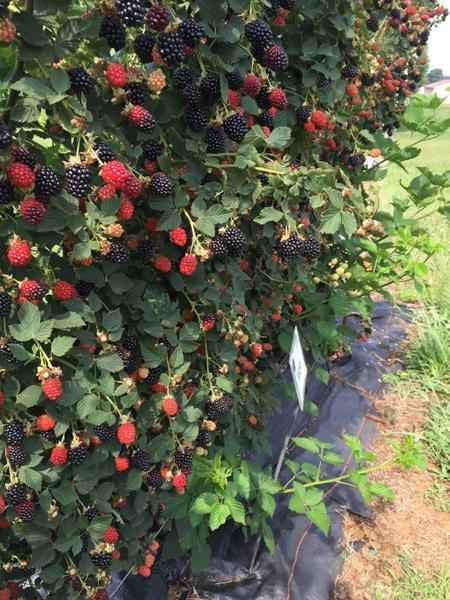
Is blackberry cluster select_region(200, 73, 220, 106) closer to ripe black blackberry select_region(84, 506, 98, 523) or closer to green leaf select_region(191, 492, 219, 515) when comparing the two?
ripe black blackberry select_region(84, 506, 98, 523)

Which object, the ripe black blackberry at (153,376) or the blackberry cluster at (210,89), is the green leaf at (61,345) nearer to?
the ripe black blackberry at (153,376)

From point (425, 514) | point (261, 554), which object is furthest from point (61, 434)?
point (425, 514)

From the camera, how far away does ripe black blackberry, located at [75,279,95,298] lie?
3.39 feet

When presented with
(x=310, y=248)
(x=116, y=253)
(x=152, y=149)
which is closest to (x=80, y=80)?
(x=152, y=149)

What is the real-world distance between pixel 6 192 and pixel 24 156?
6 centimetres

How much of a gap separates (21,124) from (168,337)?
0.58m

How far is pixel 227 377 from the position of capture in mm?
1468

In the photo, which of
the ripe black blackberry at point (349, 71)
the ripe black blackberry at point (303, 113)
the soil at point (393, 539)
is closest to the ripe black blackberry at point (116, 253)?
the ripe black blackberry at point (303, 113)

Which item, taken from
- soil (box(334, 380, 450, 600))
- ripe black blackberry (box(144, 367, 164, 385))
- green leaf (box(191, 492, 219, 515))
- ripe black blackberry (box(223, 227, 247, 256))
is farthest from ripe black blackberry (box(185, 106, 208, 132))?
soil (box(334, 380, 450, 600))

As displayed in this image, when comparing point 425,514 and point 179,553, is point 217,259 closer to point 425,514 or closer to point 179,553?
point 179,553

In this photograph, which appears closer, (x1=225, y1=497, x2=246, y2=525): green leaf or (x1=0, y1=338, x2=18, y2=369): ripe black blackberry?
(x1=0, y1=338, x2=18, y2=369): ripe black blackberry

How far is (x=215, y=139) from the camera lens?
3.59 feet

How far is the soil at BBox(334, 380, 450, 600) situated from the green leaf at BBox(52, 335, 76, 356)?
162 cm

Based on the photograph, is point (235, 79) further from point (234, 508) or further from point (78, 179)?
point (234, 508)
